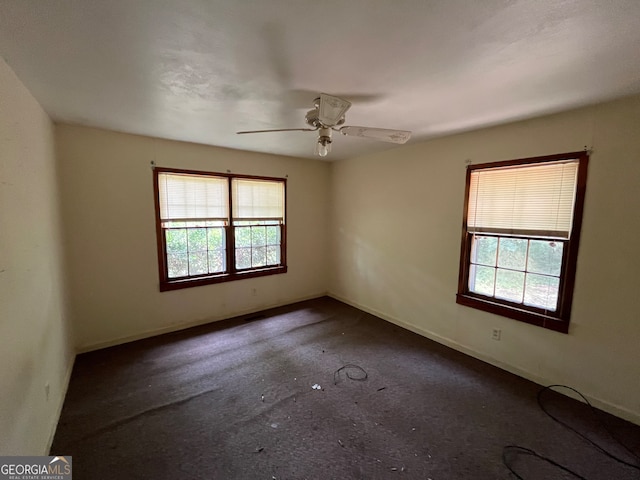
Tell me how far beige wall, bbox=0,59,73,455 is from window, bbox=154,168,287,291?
Answer: 112cm

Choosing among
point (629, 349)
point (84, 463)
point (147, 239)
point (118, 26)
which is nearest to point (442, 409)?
point (629, 349)

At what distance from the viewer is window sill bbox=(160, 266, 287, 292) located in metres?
A: 3.44

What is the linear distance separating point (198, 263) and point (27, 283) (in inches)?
80.8

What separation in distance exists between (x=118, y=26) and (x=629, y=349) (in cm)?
Answer: 391

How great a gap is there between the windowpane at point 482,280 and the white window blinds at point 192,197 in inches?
128

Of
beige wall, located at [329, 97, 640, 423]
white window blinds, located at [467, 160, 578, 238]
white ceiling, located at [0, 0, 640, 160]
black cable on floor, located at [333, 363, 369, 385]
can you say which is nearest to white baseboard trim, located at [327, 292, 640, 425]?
beige wall, located at [329, 97, 640, 423]

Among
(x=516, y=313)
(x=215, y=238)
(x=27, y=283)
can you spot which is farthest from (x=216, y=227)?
(x=516, y=313)

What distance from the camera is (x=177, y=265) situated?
3527mm

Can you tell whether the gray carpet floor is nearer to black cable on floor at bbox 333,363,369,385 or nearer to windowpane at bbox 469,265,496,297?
black cable on floor at bbox 333,363,369,385

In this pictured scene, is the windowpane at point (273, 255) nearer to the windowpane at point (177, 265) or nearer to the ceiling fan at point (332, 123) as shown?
the windowpane at point (177, 265)

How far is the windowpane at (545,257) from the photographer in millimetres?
2414

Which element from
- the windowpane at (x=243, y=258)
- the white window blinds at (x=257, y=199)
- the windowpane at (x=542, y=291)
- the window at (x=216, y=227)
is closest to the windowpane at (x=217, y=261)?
the window at (x=216, y=227)

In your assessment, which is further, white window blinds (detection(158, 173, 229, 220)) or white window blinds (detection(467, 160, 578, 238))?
white window blinds (detection(158, 173, 229, 220))

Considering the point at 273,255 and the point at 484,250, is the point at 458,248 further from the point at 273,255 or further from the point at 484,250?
the point at 273,255
